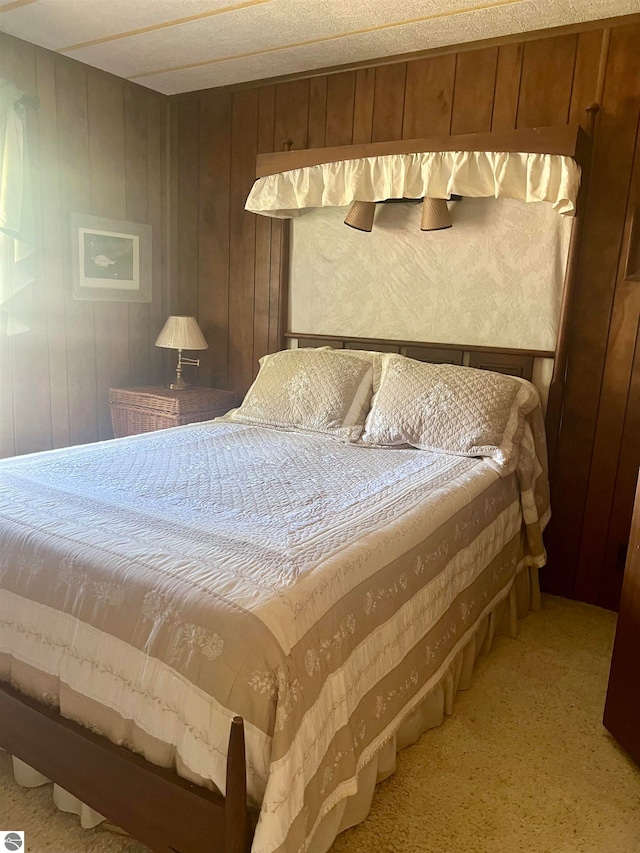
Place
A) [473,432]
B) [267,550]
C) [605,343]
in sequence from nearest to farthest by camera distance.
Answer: [267,550], [473,432], [605,343]

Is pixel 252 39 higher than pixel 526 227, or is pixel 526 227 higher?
pixel 252 39

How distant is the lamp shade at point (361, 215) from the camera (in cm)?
289

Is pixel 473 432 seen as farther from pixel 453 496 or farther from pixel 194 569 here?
pixel 194 569

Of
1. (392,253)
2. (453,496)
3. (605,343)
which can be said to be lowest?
(453,496)

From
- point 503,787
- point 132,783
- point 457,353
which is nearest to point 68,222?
point 457,353

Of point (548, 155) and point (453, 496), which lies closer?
point (453, 496)

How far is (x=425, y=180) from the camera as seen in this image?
104 inches

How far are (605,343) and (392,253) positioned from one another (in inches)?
41.9

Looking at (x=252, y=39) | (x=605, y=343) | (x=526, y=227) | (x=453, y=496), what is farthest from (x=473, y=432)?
(x=252, y=39)

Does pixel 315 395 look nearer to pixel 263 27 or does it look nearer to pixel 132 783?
pixel 263 27

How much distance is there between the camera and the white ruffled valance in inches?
95.7

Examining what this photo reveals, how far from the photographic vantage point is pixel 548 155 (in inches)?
95.6

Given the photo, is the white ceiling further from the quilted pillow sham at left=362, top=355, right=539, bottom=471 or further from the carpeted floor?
the carpeted floor

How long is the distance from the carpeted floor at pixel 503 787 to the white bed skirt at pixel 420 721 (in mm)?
46
